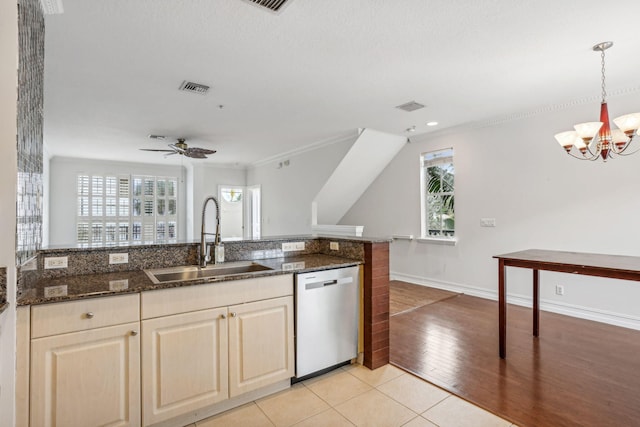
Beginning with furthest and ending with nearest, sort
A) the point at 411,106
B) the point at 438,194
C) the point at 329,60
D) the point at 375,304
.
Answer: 1. the point at 438,194
2. the point at 411,106
3. the point at 329,60
4. the point at 375,304

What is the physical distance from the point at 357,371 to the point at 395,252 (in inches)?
141

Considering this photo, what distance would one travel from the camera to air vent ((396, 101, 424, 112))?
3.86 metres

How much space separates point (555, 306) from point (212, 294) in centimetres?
421

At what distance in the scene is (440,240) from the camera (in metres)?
5.18

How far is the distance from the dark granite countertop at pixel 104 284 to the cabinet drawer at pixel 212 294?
34 mm

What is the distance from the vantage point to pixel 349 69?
2.94 meters

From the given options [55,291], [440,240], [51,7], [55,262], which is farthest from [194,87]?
[440,240]

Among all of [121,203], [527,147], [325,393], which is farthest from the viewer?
[121,203]

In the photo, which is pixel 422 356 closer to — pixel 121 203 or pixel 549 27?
pixel 549 27

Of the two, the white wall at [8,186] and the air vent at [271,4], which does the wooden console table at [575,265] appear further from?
the white wall at [8,186]

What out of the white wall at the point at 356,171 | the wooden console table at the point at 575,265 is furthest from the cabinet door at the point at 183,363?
the white wall at the point at 356,171

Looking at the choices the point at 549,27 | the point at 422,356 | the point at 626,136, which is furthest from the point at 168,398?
the point at 626,136

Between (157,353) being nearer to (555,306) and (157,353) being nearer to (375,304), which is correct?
(375,304)

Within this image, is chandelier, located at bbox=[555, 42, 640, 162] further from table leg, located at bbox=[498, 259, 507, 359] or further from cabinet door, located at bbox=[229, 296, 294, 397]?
cabinet door, located at bbox=[229, 296, 294, 397]
